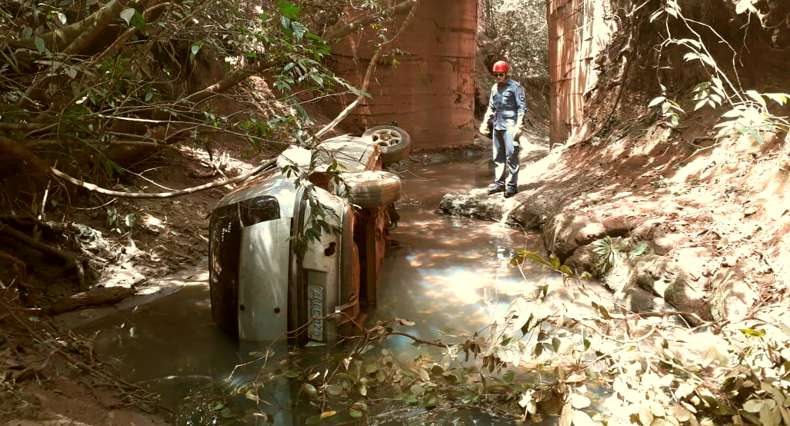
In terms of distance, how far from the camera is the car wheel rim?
7.98m

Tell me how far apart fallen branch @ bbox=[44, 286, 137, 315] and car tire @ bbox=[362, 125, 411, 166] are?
11.3ft

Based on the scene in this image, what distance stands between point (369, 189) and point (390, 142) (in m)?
3.64

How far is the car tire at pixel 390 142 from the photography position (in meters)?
7.76

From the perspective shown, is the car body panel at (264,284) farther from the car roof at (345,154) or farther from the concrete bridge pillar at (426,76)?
the concrete bridge pillar at (426,76)

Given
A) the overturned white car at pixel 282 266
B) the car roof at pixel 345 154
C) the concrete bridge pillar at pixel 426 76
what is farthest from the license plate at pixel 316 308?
the concrete bridge pillar at pixel 426 76

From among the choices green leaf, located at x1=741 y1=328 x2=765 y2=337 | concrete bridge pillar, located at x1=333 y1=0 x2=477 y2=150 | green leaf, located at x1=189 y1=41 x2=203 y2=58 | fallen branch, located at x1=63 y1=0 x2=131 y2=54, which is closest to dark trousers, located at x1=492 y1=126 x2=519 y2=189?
concrete bridge pillar, located at x1=333 y1=0 x2=477 y2=150

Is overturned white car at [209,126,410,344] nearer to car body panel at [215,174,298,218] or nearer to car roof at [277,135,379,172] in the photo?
car body panel at [215,174,298,218]

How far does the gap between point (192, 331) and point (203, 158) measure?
4.08 m

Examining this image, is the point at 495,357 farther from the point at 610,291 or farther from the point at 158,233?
the point at 158,233

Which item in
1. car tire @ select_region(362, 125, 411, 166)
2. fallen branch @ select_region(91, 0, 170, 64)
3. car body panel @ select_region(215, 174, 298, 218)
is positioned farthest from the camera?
car tire @ select_region(362, 125, 411, 166)

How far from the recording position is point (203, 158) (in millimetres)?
8188

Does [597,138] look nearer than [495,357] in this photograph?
No

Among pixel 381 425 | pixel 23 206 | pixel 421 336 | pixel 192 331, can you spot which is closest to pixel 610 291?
pixel 421 336

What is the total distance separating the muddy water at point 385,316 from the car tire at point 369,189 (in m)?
0.91
